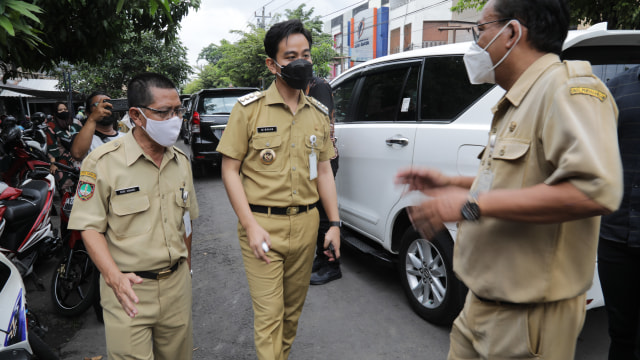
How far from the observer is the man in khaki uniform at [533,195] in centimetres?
104

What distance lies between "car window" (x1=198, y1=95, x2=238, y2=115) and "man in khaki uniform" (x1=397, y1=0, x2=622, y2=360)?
26.1ft

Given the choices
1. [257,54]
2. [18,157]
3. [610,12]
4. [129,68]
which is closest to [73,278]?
[18,157]

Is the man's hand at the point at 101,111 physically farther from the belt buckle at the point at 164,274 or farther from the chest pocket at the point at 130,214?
the belt buckle at the point at 164,274

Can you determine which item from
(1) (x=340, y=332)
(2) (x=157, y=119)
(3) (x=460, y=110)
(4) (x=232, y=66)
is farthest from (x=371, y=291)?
(4) (x=232, y=66)

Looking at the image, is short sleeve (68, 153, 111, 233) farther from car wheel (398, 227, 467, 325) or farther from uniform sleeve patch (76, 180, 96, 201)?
car wheel (398, 227, 467, 325)

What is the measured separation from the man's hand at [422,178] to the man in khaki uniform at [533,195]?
0.25 feet

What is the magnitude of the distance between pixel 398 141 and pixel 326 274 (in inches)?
61.3

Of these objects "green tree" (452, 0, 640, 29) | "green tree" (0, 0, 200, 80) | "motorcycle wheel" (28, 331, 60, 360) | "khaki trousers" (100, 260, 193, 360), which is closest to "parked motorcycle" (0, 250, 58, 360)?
"motorcycle wheel" (28, 331, 60, 360)

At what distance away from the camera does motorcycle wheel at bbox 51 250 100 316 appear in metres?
3.32

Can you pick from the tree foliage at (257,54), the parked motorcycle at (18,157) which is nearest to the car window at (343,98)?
the parked motorcycle at (18,157)

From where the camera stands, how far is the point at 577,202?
1.02 m

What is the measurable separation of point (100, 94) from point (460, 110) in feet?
9.12

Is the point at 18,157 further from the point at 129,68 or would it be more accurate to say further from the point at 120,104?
the point at 129,68

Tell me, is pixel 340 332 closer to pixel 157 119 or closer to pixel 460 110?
pixel 460 110
